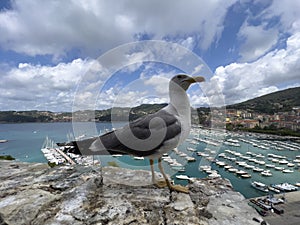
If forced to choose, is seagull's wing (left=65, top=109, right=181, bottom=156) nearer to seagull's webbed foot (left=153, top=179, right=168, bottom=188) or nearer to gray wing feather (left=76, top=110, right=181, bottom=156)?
gray wing feather (left=76, top=110, right=181, bottom=156)

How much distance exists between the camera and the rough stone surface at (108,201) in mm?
1704

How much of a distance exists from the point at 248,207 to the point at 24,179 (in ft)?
9.36

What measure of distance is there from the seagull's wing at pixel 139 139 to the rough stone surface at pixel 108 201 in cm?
43

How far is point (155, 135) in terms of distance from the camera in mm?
2678

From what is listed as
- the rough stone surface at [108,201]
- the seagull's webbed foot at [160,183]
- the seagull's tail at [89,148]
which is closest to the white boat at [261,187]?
the rough stone surface at [108,201]

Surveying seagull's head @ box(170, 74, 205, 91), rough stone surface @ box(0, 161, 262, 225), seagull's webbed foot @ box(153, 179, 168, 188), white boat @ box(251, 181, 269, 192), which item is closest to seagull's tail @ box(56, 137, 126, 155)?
rough stone surface @ box(0, 161, 262, 225)

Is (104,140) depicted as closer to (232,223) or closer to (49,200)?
Answer: (49,200)

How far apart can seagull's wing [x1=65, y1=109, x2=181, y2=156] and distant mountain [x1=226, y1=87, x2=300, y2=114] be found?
98.3 metres

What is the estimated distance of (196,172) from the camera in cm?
2992

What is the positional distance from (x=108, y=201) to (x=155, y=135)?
105 centimetres

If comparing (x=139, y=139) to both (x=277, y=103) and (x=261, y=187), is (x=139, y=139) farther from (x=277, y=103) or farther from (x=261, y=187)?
(x=277, y=103)

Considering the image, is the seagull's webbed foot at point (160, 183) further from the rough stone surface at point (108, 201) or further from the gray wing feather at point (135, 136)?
the gray wing feather at point (135, 136)

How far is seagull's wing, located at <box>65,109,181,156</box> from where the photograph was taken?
2629 mm

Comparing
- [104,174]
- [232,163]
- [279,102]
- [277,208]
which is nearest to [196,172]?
[232,163]
